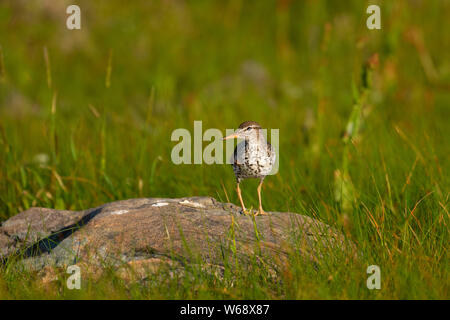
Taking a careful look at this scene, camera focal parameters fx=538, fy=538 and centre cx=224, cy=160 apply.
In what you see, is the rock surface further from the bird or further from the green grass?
the bird

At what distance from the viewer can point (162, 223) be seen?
12.1 ft

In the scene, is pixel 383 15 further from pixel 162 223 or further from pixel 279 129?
pixel 162 223

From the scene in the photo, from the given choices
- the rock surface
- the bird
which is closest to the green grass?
the rock surface

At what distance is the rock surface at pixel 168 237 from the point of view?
11.3 ft

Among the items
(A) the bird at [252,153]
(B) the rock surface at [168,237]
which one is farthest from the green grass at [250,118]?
(A) the bird at [252,153]

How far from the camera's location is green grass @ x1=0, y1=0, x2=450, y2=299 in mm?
3346

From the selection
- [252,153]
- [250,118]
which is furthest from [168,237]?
[250,118]

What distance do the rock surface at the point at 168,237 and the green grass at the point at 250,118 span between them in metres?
0.15

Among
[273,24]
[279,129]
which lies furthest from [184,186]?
[273,24]

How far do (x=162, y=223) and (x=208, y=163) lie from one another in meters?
1.46

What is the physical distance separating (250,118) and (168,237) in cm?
376

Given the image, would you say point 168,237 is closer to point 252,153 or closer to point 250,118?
point 252,153

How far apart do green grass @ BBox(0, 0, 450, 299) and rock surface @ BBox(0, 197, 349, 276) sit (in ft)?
0.50

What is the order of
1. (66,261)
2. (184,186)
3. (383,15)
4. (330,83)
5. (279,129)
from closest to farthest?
(66,261) < (184,186) < (279,129) < (383,15) < (330,83)
